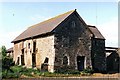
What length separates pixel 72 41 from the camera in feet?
140

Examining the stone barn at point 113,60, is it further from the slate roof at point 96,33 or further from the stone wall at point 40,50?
the stone wall at point 40,50

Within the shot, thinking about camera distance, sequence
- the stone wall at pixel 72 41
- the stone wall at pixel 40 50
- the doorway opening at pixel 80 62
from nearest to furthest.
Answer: the stone wall at pixel 40 50 < the stone wall at pixel 72 41 < the doorway opening at pixel 80 62

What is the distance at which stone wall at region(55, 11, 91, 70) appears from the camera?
41031 millimetres

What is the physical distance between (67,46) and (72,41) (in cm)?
133

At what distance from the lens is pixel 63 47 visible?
41.5 meters

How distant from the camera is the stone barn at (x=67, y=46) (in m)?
41.0

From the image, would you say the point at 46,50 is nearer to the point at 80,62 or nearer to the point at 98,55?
the point at 80,62

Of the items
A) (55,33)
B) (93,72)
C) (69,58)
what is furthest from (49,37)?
(93,72)

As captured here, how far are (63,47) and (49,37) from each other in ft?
9.04

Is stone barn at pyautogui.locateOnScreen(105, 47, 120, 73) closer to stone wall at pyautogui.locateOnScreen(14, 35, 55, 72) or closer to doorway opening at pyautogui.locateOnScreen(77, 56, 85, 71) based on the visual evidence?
doorway opening at pyautogui.locateOnScreen(77, 56, 85, 71)

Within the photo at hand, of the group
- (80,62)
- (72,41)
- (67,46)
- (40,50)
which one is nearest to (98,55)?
(80,62)

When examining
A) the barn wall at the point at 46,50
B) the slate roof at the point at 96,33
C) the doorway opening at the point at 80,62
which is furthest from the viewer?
the slate roof at the point at 96,33

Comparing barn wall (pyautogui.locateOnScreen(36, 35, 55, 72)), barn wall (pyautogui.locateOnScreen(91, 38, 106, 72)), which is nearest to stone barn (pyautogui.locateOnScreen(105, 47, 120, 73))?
barn wall (pyautogui.locateOnScreen(91, 38, 106, 72))

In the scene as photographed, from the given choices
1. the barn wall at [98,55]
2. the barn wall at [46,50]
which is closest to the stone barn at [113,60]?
the barn wall at [98,55]
